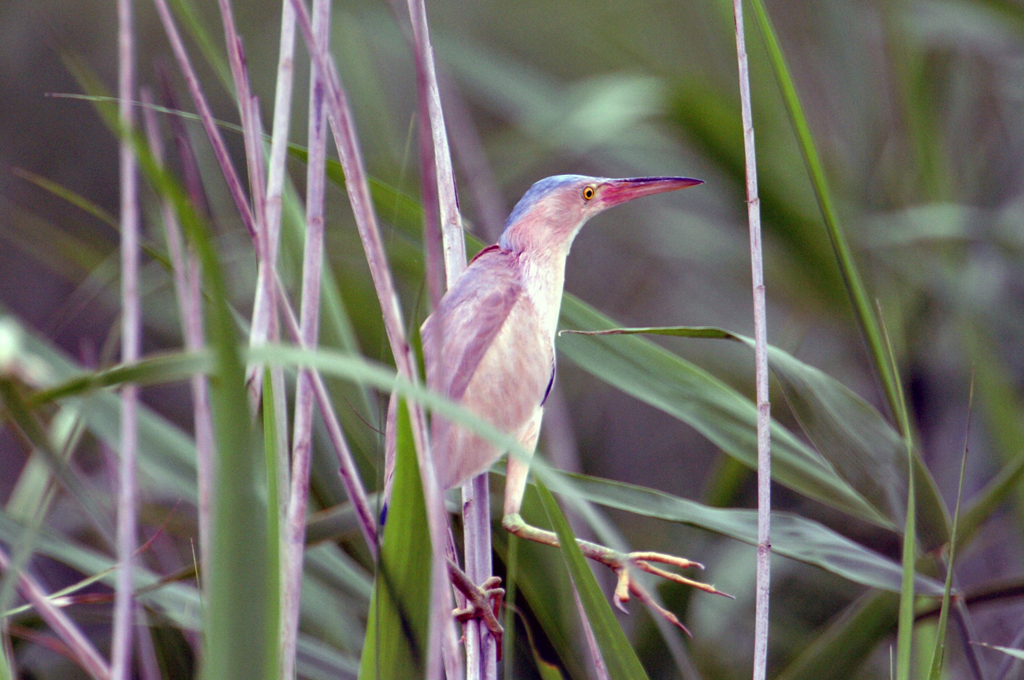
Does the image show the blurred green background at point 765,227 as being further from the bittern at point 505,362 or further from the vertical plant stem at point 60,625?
the vertical plant stem at point 60,625

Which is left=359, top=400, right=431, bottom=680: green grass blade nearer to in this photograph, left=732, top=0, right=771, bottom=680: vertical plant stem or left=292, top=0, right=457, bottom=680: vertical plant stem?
left=292, top=0, right=457, bottom=680: vertical plant stem

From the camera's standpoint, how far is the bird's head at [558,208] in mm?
690

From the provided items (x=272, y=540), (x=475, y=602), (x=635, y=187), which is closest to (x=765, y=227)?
(x=635, y=187)

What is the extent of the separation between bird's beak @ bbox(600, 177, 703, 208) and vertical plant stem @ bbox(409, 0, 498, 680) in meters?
0.14

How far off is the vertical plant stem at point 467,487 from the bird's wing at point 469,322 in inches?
0.7

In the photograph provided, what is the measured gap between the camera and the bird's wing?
0.59m

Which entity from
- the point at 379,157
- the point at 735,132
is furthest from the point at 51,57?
the point at 735,132

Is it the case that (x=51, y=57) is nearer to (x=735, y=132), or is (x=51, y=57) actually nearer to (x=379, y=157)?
(x=379, y=157)

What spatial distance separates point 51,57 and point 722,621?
2171mm

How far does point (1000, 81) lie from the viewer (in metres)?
1.54

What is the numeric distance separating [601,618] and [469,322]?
0.74 feet

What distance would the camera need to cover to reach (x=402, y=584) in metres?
0.43

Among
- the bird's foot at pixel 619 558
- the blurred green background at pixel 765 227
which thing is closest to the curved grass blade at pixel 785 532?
the bird's foot at pixel 619 558

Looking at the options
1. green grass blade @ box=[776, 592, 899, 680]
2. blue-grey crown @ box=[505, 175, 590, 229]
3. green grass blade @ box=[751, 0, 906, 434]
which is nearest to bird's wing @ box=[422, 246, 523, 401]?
blue-grey crown @ box=[505, 175, 590, 229]
